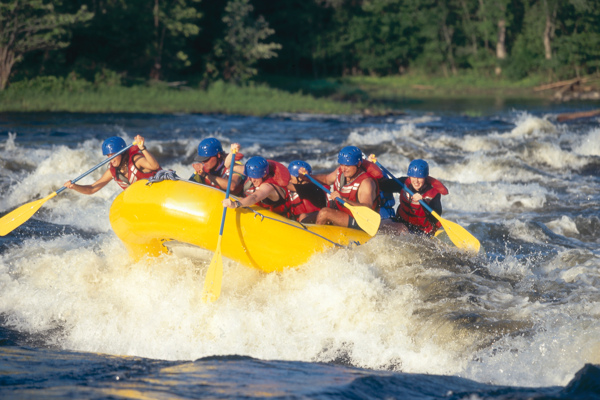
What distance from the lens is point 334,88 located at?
1303 inches

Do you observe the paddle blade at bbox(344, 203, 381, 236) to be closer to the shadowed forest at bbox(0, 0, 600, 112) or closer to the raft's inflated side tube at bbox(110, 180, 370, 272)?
the raft's inflated side tube at bbox(110, 180, 370, 272)

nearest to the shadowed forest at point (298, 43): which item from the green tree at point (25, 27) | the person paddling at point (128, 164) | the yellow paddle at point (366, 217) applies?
the green tree at point (25, 27)

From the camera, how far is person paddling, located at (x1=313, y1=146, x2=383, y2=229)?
252 inches

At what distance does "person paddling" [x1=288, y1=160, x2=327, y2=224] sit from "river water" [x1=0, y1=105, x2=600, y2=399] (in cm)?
73

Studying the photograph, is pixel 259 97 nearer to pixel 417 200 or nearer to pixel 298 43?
pixel 298 43

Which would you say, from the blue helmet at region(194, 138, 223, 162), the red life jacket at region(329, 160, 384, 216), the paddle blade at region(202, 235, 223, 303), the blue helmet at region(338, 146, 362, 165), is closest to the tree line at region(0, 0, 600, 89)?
the blue helmet at region(194, 138, 223, 162)

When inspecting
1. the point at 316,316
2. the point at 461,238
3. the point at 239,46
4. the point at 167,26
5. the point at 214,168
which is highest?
the point at 167,26

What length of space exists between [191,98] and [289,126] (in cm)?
540

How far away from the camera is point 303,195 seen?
Answer: 269 inches

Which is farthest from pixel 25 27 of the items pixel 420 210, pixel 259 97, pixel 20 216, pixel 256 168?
pixel 420 210

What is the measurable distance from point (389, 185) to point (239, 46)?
23908mm

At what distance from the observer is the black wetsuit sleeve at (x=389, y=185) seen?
6.98 meters

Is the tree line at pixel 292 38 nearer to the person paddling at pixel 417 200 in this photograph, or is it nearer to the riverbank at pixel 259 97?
the riverbank at pixel 259 97

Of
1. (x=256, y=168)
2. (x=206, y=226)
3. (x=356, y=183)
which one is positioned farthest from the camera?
(x=356, y=183)
